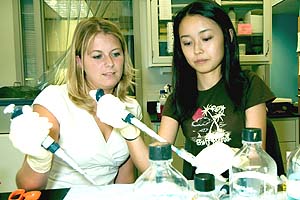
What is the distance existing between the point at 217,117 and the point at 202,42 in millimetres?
291

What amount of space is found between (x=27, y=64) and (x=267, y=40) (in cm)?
228

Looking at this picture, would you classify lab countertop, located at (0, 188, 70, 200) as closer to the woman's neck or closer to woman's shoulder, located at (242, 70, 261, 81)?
the woman's neck

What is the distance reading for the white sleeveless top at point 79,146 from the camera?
1.15 m

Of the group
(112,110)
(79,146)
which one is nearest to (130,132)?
(112,110)

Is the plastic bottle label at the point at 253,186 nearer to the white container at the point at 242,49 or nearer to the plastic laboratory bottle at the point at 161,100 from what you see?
the plastic laboratory bottle at the point at 161,100

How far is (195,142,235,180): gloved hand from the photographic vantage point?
0.77 metres

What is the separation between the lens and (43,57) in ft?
9.84

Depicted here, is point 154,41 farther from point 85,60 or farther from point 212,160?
point 212,160

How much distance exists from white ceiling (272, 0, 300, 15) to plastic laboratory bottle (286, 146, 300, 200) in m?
3.28

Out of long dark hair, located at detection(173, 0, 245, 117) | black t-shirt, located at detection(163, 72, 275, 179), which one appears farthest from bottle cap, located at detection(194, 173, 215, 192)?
long dark hair, located at detection(173, 0, 245, 117)

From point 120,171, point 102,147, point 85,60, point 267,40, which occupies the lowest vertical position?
point 120,171

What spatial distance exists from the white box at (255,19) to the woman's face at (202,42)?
5.63ft

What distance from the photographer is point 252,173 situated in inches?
27.6

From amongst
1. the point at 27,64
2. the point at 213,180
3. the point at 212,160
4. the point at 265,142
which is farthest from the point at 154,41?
the point at 213,180
